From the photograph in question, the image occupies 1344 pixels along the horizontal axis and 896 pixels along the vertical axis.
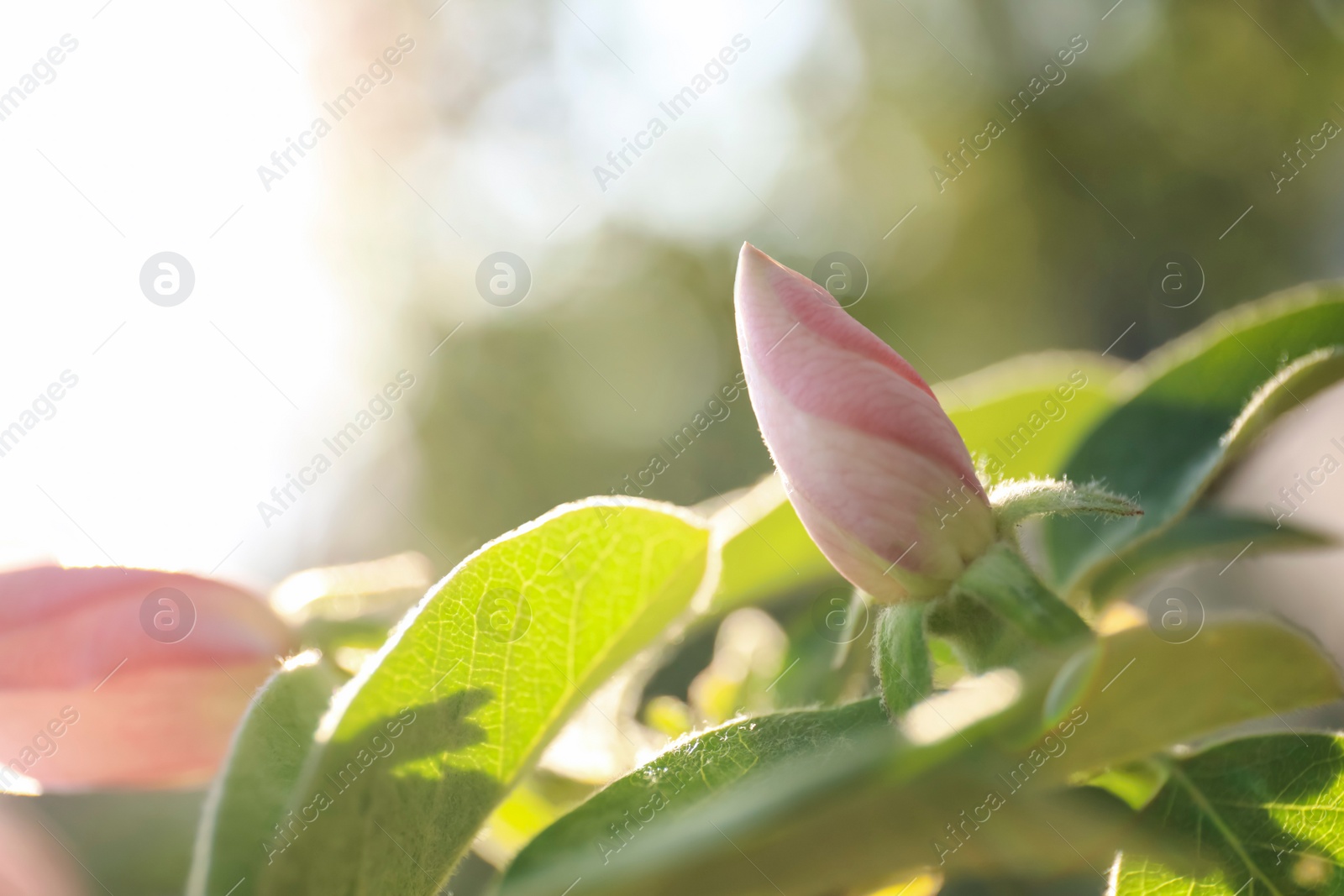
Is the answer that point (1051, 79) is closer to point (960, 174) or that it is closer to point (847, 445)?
point (960, 174)

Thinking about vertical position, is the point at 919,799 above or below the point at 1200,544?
above

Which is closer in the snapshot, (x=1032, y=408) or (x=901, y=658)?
(x=901, y=658)

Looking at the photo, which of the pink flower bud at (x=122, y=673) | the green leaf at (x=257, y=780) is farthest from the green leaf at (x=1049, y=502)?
the pink flower bud at (x=122, y=673)

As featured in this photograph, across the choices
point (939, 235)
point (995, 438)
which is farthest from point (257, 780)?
point (939, 235)

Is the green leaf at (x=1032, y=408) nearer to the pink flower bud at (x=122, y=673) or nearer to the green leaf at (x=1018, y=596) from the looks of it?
the green leaf at (x=1018, y=596)

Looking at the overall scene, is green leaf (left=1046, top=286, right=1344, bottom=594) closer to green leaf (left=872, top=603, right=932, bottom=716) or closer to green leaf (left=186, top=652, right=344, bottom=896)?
green leaf (left=872, top=603, right=932, bottom=716)

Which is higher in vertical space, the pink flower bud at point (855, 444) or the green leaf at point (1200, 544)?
the pink flower bud at point (855, 444)

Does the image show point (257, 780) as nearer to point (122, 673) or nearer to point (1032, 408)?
point (122, 673)
